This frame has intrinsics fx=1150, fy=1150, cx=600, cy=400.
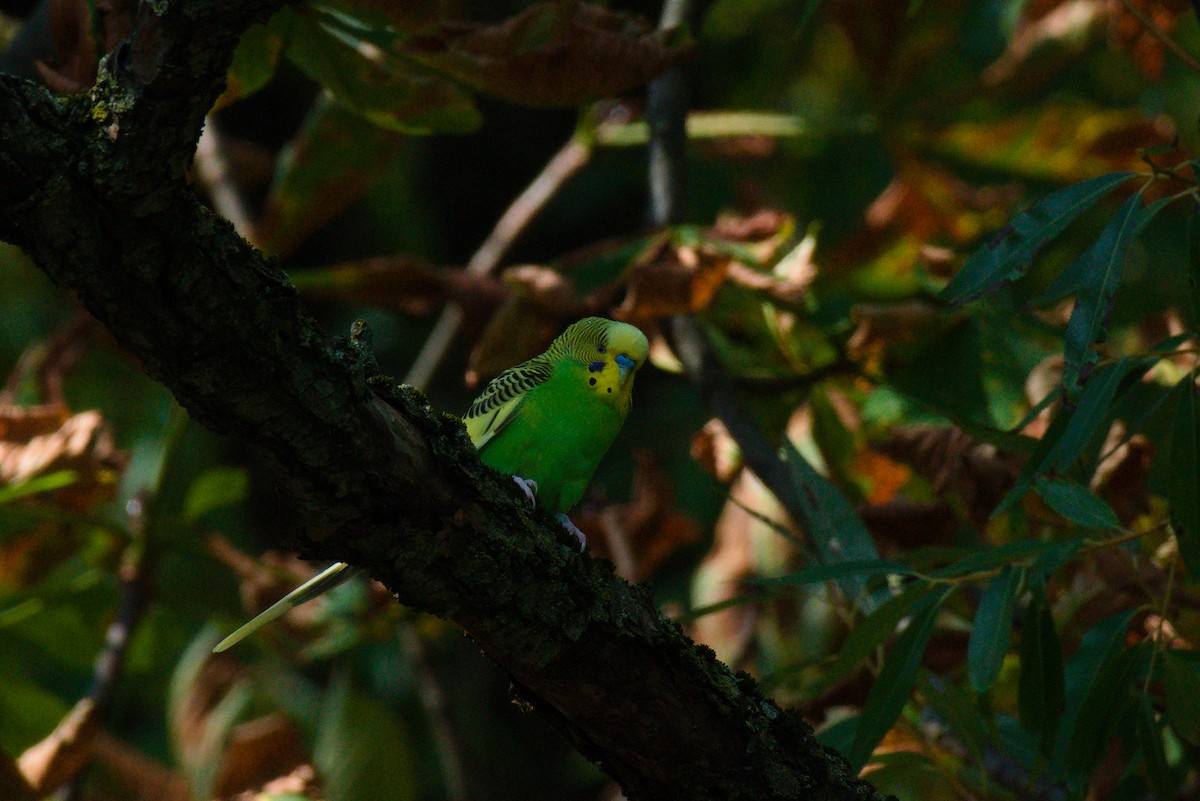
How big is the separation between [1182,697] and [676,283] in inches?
63.1

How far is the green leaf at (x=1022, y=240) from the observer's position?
1943 millimetres

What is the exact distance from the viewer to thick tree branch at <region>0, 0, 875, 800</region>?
126 centimetres

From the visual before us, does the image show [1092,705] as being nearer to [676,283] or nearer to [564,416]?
[564,416]

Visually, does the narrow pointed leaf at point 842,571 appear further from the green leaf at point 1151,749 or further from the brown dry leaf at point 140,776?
the brown dry leaf at point 140,776

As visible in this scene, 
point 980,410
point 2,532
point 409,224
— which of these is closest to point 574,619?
point 980,410

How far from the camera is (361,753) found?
4043 mm

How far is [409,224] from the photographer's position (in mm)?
5359

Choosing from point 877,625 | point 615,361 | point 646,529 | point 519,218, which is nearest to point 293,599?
point 615,361

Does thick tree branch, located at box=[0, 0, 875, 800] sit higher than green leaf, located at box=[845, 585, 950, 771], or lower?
higher

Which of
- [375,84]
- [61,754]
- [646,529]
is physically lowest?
[646,529]

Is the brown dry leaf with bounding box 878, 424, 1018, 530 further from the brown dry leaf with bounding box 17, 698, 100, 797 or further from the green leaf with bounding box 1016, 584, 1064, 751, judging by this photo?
the brown dry leaf with bounding box 17, 698, 100, 797

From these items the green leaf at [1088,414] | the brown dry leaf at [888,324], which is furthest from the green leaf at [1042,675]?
the brown dry leaf at [888,324]

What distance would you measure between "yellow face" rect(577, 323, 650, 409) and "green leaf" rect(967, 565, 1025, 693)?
99 centimetres

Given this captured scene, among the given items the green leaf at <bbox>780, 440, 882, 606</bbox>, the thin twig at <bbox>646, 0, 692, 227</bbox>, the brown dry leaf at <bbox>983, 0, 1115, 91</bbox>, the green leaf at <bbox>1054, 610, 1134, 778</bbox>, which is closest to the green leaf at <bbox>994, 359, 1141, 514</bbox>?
the green leaf at <bbox>1054, 610, 1134, 778</bbox>
